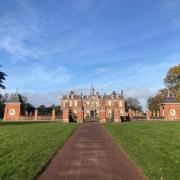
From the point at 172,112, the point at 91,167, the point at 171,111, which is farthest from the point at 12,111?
the point at 91,167

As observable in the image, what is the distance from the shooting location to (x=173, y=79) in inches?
2643

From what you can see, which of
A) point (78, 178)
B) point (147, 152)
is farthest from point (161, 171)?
point (147, 152)

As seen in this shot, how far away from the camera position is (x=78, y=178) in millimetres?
8648

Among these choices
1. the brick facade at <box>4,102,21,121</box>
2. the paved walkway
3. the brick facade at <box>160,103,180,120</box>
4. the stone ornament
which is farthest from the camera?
the brick facade at <box>4,102,21,121</box>

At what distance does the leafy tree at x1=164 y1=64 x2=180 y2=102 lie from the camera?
65.8 meters

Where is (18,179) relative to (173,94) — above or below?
below

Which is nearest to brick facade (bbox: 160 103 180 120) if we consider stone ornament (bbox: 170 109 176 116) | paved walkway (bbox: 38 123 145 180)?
stone ornament (bbox: 170 109 176 116)


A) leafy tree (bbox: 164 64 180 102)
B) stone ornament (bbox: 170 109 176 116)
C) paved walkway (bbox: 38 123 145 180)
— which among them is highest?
leafy tree (bbox: 164 64 180 102)

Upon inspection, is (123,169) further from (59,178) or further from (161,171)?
(59,178)

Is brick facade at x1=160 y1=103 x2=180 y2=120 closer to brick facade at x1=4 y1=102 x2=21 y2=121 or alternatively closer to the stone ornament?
the stone ornament

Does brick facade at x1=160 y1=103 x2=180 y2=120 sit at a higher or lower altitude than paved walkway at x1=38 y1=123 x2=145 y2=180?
higher

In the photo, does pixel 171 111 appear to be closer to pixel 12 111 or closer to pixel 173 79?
pixel 173 79

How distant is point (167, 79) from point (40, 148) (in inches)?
2261

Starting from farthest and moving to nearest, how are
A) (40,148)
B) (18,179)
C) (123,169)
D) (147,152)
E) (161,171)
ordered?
(40,148) < (147,152) < (123,169) < (161,171) < (18,179)
